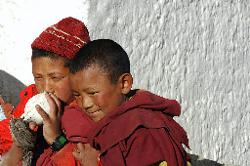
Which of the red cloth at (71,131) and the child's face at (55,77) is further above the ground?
the child's face at (55,77)

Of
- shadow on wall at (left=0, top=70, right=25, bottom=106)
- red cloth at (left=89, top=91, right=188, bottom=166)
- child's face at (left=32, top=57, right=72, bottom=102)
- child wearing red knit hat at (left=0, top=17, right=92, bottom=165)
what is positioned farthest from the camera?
shadow on wall at (left=0, top=70, right=25, bottom=106)

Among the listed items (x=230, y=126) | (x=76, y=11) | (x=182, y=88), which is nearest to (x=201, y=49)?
(x=182, y=88)

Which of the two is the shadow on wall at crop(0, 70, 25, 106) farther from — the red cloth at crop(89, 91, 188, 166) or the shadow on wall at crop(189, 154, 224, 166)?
the red cloth at crop(89, 91, 188, 166)

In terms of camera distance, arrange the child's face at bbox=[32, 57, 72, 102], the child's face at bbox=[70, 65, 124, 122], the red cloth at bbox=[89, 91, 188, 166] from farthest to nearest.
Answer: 1. the child's face at bbox=[32, 57, 72, 102]
2. the child's face at bbox=[70, 65, 124, 122]
3. the red cloth at bbox=[89, 91, 188, 166]

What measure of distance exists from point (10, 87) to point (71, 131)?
5.26 feet

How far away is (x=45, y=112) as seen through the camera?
10.8ft

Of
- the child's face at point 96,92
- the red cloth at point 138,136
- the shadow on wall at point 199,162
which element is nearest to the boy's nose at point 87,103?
the child's face at point 96,92

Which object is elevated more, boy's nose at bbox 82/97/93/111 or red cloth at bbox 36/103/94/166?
boy's nose at bbox 82/97/93/111

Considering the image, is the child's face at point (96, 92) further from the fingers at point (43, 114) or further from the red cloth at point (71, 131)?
the fingers at point (43, 114)

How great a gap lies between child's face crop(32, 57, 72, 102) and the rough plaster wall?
88cm

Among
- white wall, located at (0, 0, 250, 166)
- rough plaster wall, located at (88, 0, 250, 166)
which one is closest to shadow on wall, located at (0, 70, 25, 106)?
white wall, located at (0, 0, 250, 166)

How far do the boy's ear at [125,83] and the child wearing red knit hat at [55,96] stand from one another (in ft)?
0.75

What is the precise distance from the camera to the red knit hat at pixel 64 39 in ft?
11.4

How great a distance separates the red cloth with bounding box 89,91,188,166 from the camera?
2.89m
